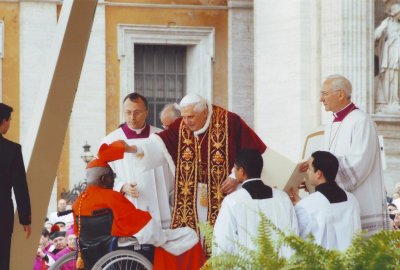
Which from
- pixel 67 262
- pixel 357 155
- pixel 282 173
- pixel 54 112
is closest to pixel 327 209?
pixel 357 155

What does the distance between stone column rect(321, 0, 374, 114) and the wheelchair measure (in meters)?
11.2

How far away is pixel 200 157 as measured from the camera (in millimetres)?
12938

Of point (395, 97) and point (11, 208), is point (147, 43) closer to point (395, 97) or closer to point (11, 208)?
point (395, 97)

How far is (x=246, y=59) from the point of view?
30.3 m

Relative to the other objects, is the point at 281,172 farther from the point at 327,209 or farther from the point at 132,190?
the point at 132,190

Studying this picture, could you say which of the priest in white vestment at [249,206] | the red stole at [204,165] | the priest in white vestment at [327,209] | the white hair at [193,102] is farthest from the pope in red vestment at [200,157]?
the priest in white vestment at [249,206]

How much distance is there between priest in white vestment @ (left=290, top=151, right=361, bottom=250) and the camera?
37.0 ft

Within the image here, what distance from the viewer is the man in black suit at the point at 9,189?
11.7 metres

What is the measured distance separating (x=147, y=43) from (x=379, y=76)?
7336 mm

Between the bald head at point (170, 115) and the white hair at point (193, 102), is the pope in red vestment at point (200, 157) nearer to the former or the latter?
the white hair at point (193, 102)

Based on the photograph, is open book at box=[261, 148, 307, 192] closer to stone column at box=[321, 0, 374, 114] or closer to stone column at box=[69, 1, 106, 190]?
stone column at box=[321, 0, 374, 114]

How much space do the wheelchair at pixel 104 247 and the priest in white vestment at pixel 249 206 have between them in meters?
1.63

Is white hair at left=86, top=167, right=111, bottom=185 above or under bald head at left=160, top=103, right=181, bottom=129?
under

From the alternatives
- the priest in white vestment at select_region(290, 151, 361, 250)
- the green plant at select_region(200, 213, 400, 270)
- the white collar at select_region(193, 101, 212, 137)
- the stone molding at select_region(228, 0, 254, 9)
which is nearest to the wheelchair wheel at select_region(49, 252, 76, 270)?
the white collar at select_region(193, 101, 212, 137)
